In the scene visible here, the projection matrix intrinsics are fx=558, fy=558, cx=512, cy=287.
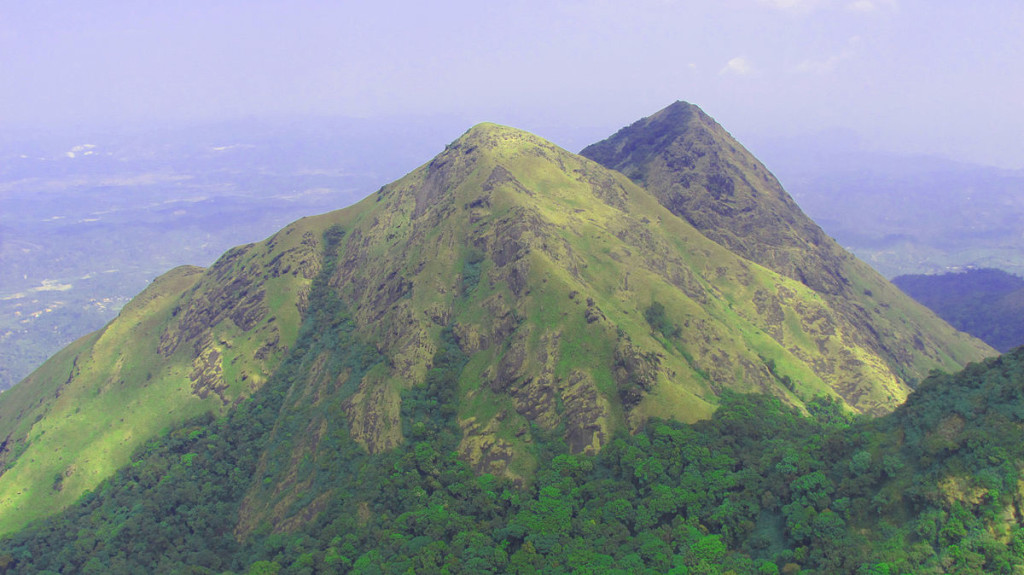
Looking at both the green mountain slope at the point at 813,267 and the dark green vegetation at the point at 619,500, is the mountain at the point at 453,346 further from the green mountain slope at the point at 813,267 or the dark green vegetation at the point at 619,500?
the dark green vegetation at the point at 619,500

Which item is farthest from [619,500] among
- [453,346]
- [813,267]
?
[813,267]

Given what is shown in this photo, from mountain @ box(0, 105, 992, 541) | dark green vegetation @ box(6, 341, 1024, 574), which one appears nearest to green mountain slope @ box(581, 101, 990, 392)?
mountain @ box(0, 105, 992, 541)

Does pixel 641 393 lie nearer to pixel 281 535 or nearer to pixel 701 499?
pixel 701 499

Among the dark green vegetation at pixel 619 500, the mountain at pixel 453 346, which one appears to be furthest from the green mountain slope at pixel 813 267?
the dark green vegetation at pixel 619 500

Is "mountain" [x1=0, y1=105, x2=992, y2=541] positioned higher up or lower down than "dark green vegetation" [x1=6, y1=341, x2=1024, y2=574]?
higher up

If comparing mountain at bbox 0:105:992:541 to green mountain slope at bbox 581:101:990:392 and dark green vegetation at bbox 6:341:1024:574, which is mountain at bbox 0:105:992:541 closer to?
green mountain slope at bbox 581:101:990:392

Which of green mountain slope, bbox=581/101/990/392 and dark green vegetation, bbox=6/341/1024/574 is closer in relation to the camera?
dark green vegetation, bbox=6/341/1024/574
